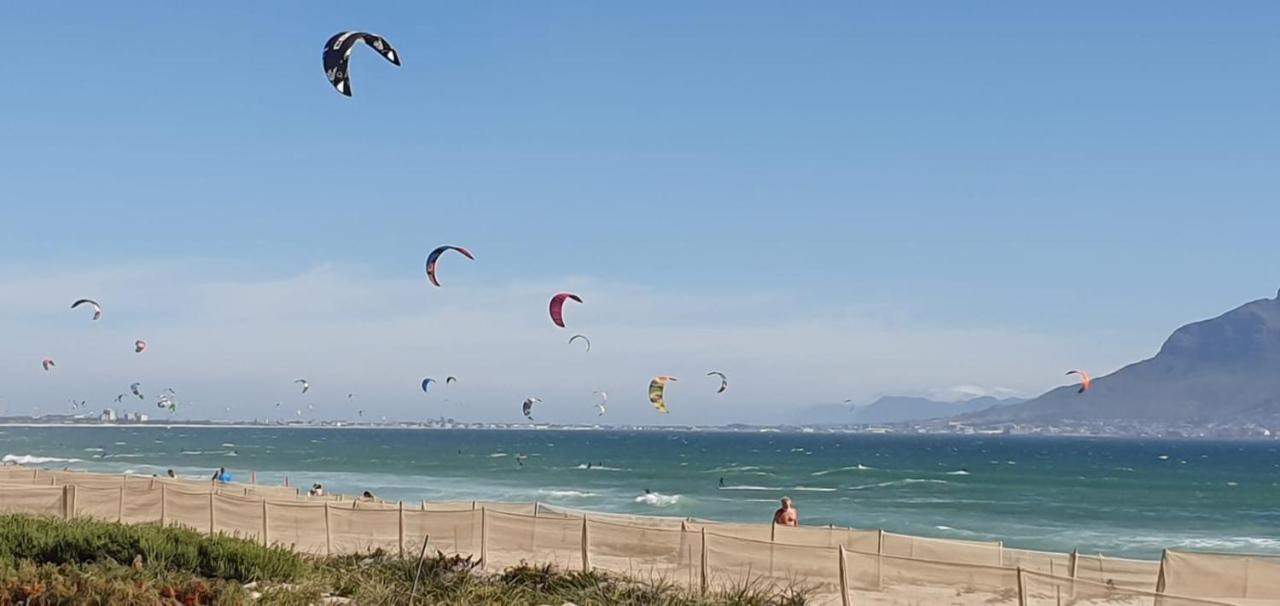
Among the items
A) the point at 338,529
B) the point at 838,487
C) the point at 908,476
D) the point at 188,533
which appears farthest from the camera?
the point at 908,476

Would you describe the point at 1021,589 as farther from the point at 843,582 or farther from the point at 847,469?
the point at 847,469

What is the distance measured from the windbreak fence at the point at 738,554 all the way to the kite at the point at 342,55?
616cm

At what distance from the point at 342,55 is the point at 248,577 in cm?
607

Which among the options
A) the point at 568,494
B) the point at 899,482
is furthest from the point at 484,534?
the point at 899,482

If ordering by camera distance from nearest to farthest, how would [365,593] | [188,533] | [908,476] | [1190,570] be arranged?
[365,593] → [188,533] → [1190,570] → [908,476]

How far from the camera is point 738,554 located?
1636cm

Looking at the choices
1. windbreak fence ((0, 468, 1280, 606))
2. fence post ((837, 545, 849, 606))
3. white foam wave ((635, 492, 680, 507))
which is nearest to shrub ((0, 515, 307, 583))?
windbreak fence ((0, 468, 1280, 606))

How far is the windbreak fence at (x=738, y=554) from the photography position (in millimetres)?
14844

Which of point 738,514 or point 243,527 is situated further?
point 738,514

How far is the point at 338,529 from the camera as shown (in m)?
21.1

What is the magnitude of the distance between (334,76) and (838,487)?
227ft

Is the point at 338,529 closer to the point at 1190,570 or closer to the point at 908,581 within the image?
the point at 908,581

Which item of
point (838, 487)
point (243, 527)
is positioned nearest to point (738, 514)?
point (838, 487)

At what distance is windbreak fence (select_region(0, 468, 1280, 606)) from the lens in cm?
1484
